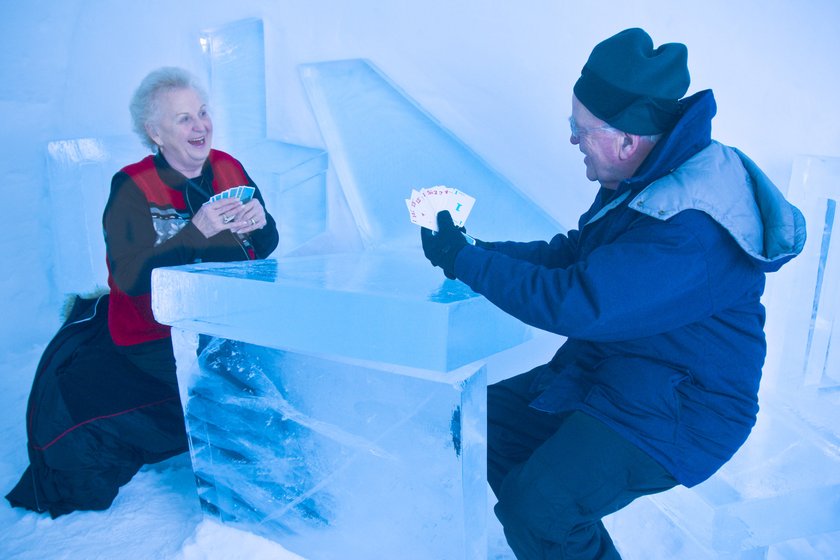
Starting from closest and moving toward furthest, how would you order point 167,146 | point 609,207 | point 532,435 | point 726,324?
point 726,324
point 609,207
point 532,435
point 167,146

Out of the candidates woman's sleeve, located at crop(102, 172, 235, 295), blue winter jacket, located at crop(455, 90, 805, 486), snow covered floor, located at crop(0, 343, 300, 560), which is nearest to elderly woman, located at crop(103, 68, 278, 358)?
woman's sleeve, located at crop(102, 172, 235, 295)

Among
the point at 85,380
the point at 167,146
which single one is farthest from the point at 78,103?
the point at 85,380

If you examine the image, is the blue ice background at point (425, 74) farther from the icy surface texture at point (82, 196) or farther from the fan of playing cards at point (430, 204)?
the fan of playing cards at point (430, 204)

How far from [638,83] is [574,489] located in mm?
941

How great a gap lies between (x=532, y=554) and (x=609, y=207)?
2.79ft

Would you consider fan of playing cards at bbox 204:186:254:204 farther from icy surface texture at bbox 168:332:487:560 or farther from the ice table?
icy surface texture at bbox 168:332:487:560

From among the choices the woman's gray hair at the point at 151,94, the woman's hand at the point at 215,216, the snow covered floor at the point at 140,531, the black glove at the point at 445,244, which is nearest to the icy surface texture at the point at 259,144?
the woman's gray hair at the point at 151,94

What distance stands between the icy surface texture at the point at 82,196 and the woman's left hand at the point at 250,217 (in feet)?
3.93

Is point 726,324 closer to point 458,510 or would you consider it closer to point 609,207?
point 609,207

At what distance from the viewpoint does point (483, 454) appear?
147cm

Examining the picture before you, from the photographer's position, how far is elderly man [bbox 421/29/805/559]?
4.08 ft

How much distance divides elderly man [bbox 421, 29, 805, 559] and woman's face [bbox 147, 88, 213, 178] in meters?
1.23

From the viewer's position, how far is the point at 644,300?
123 centimetres

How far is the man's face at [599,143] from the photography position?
4.87 ft
